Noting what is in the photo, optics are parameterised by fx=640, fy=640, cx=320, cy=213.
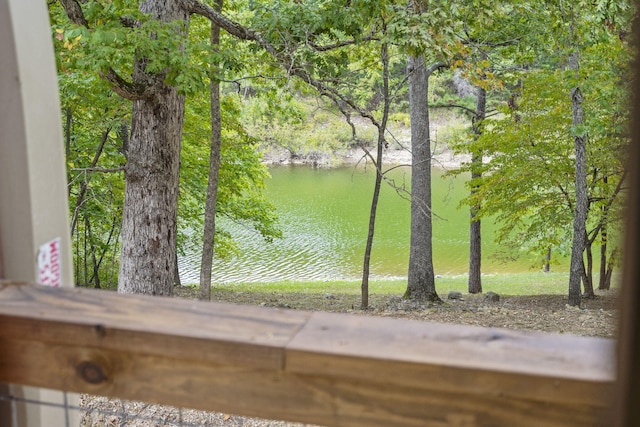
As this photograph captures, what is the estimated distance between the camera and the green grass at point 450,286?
12.5m

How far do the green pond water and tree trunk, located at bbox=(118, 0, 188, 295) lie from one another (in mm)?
7828

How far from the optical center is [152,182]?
237 inches

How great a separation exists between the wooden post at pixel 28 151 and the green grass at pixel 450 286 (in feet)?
35.0

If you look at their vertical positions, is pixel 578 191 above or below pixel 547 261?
above

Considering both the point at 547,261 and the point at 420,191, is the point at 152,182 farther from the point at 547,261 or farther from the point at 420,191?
the point at 547,261

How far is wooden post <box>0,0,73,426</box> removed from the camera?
4.06ft

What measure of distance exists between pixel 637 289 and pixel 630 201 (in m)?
0.07

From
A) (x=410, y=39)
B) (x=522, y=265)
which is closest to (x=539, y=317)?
(x=410, y=39)

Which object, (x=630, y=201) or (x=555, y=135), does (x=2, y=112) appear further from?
(x=555, y=135)

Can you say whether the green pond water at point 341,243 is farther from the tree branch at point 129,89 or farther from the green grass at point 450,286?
the tree branch at point 129,89

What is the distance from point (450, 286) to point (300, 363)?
13.2 meters

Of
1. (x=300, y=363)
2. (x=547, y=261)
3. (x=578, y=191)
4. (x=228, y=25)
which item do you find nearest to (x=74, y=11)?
(x=228, y=25)

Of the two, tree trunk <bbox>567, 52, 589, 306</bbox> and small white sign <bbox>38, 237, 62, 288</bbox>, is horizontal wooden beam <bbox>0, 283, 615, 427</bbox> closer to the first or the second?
small white sign <bbox>38, 237, 62, 288</bbox>

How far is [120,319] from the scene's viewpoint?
3.25 ft
